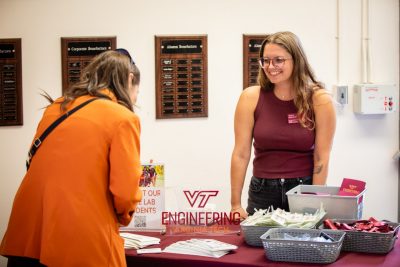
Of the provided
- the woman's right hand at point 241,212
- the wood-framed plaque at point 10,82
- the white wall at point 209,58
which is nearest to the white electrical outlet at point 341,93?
the white wall at point 209,58

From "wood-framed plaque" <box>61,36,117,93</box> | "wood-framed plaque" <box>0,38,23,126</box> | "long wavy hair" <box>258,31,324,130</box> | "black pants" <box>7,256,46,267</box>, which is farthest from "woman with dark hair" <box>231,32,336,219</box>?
"wood-framed plaque" <box>0,38,23,126</box>

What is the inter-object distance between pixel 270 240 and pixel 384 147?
2.54 meters

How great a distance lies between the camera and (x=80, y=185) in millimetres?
1890

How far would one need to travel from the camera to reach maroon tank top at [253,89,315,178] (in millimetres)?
2807

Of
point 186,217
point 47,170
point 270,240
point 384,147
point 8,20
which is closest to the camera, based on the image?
point 47,170

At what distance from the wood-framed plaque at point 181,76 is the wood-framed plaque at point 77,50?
0.39 metres

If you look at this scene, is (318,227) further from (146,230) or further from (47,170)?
(47,170)

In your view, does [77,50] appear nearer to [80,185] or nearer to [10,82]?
[10,82]

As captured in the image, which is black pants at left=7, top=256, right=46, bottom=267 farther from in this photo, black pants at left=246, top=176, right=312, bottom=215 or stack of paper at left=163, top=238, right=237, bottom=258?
black pants at left=246, top=176, right=312, bottom=215

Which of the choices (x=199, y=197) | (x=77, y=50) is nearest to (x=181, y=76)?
(x=77, y=50)

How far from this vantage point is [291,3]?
4117 millimetres

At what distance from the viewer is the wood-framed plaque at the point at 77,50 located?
13.1 ft

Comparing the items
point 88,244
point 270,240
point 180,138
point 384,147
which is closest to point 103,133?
point 88,244

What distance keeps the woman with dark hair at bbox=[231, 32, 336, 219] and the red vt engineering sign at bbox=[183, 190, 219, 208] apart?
274 millimetres
